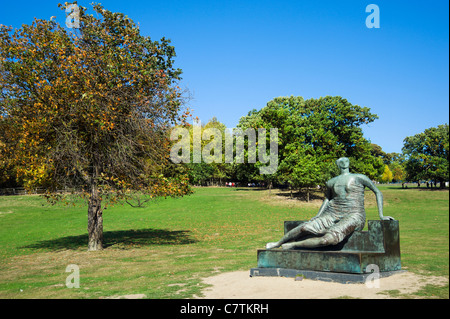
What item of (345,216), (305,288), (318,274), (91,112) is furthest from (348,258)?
(91,112)

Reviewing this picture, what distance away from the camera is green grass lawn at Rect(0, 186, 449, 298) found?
1155 cm

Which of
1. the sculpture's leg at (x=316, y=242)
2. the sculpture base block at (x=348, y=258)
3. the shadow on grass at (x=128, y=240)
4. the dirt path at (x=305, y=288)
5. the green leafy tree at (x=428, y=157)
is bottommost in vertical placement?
the shadow on grass at (x=128, y=240)

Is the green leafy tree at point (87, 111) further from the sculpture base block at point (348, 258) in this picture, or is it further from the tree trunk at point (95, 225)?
the sculpture base block at point (348, 258)

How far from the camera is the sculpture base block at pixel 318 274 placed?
9.73m

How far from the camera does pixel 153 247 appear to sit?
21234mm

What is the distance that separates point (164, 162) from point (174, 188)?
217cm

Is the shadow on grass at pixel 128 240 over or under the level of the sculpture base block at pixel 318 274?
under

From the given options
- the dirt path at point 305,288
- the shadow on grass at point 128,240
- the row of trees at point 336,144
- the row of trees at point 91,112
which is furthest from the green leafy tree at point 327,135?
the dirt path at point 305,288

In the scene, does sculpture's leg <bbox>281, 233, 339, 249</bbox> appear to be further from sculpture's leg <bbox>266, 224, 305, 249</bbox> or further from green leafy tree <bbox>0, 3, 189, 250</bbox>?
green leafy tree <bbox>0, 3, 189, 250</bbox>

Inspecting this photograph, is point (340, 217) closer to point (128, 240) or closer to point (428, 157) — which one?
point (128, 240)

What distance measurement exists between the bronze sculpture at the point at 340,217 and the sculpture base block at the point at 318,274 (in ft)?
2.58

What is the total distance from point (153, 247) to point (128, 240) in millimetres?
3981

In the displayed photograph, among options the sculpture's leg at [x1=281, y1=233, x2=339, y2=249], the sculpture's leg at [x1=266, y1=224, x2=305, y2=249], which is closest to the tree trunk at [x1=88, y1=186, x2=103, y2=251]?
the sculpture's leg at [x1=266, y1=224, x2=305, y2=249]

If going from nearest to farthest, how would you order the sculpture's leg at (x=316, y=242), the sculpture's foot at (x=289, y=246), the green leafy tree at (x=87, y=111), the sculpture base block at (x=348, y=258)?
the sculpture base block at (x=348, y=258), the sculpture's leg at (x=316, y=242), the sculpture's foot at (x=289, y=246), the green leafy tree at (x=87, y=111)
